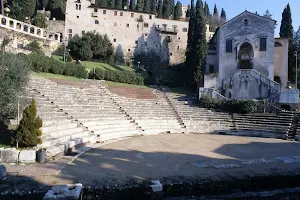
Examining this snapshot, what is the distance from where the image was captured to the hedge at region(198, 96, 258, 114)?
87.7ft

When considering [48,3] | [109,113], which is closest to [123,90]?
[109,113]

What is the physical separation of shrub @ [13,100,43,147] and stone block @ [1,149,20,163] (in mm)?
597

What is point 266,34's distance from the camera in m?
33.8

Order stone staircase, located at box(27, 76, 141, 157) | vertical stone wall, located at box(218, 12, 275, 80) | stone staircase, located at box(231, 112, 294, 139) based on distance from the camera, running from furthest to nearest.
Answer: vertical stone wall, located at box(218, 12, 275, 80) < stone staircase, located at box(231, 112, 294, 139) < stone staircase, located at box(27, 76, 141, 157)

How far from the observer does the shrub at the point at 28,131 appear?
10.5m

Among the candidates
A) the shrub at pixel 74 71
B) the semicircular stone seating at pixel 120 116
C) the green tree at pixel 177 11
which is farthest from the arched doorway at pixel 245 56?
the green tree at pixel 177 11

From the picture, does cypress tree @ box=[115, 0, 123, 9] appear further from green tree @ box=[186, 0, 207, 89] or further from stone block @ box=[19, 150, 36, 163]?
stone block @ box=[19, 150, 36, 163]

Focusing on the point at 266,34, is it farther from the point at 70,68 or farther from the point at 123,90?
the point at 70,68

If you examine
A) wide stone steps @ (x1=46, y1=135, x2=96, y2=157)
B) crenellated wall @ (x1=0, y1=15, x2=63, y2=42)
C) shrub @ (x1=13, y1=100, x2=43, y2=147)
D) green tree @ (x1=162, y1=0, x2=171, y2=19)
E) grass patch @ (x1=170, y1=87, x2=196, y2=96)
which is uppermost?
green tree @ (x1=162, y1=0, x2=171, y2=19)

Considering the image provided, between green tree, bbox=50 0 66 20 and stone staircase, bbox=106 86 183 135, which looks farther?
green tree, bbox=50 0 66 20

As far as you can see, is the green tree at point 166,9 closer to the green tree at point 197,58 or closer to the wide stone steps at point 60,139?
the green tree at point 197,58

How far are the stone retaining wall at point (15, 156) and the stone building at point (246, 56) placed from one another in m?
24.8

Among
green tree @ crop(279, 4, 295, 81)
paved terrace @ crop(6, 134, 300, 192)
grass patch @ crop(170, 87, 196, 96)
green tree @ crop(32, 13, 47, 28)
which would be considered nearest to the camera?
paved terrace @ crop(6, 134, 300, 192)

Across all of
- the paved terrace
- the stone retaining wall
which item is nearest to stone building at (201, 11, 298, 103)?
the paved terrace
